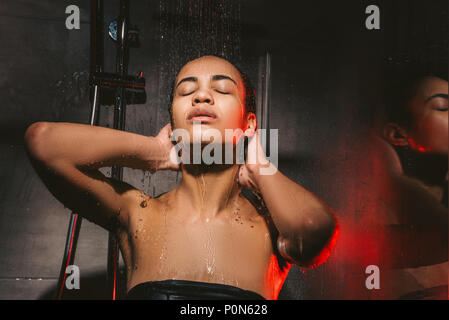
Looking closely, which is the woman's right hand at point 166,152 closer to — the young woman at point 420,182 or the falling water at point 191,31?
the falling water at point 191,31

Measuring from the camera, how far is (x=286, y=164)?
228cm

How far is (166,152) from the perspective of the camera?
1686 millimetres

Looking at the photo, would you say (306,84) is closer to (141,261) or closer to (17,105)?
(141,261)

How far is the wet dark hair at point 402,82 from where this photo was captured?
2.16m

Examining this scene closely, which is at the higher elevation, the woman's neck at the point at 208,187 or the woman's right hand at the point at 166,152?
the woman's right hand at the point at 166,152

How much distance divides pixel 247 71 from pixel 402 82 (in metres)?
0.94

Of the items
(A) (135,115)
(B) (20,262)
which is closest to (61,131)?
(A) (135,115)

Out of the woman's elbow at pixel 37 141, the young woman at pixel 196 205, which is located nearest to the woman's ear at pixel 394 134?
the young woman at pixel 196 205

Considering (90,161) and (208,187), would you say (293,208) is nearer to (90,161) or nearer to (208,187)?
(208,187)

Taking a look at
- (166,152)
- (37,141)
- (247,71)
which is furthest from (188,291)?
(247,71)

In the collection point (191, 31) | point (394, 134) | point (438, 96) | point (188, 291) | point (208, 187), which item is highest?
point (191, 31)

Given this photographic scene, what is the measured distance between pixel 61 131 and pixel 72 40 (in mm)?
1014

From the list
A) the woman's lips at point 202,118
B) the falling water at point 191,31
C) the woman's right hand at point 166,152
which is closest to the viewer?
the woman's lips at point 202,118

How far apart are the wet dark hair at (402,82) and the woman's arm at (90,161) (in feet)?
4.56
